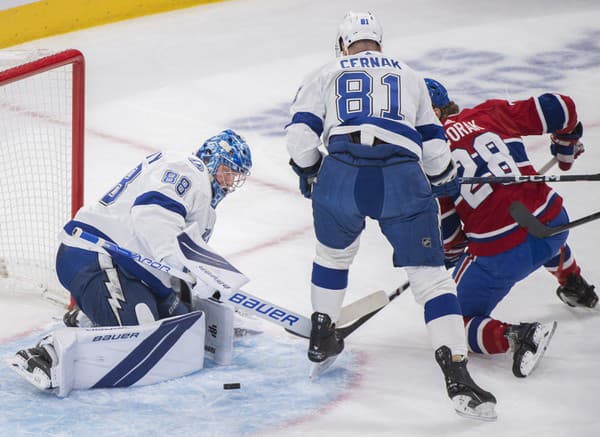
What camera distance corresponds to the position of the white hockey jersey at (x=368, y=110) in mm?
2793

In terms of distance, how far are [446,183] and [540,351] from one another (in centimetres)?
54

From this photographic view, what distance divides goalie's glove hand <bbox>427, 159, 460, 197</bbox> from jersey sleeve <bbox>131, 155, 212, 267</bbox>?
61 cm

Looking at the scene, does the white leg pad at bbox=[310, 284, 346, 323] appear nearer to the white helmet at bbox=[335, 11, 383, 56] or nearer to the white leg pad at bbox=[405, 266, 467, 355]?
the white leg pad at bbox=[405, 266, 467, 355]

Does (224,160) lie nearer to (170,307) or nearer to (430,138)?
(170,307)

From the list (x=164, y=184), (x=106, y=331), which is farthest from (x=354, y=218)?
(x=106, y=331)

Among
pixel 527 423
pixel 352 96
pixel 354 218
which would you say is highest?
pixel 352 96

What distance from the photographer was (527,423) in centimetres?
276

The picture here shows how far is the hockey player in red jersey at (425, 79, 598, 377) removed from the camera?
3.08 metres

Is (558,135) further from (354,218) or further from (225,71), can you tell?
(225,71)

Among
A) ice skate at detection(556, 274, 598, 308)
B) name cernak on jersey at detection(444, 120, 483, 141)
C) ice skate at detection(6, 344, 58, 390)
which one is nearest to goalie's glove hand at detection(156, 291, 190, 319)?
ice skate at detection(6, 344, 58, 390)

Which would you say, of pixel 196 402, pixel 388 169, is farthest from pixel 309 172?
pixel 196 402

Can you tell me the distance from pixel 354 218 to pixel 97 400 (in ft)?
2.61

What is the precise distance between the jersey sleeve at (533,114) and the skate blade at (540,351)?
1.87ft

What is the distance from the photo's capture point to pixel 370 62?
9.35 ft
